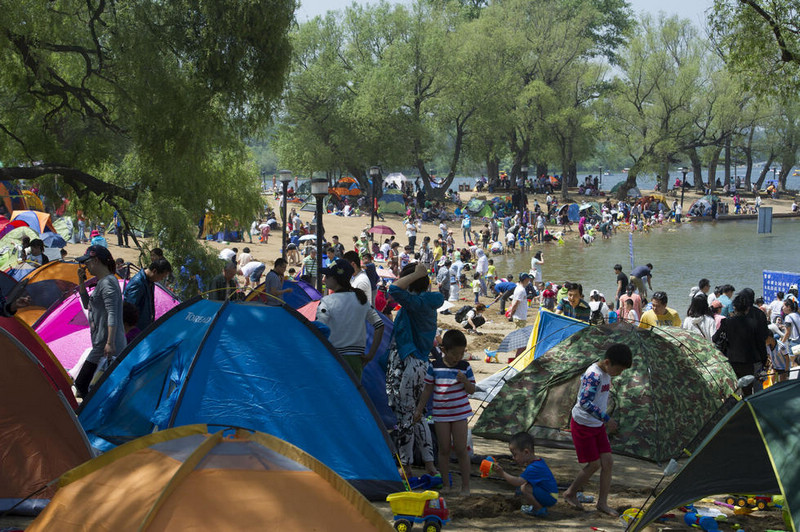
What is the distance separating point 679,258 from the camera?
110ft

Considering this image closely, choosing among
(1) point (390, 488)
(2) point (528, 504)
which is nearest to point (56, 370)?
(1) point (390, 488)

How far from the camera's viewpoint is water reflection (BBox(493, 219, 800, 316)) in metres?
27.6

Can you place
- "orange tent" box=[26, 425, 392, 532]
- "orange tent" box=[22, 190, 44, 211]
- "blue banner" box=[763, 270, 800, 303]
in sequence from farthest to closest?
1. "orange tent" box=[22, 190, 44, 211]
2. "blue banner" box=[763, 270, 800, 303]
3. "orange tent" box=[26, 425, 392, 532]

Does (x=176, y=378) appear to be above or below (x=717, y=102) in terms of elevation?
below

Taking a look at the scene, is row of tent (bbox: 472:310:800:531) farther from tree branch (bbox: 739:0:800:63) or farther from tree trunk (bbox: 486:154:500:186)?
tree trunk (bbox: 486:154:500:186)

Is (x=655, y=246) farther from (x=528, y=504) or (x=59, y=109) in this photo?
(x=528, y=504)

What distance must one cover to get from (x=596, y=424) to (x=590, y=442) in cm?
15

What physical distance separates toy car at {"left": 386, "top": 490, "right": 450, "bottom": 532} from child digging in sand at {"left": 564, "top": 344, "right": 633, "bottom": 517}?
1323mm

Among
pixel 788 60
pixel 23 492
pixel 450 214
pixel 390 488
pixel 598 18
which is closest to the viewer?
pixel 23 492

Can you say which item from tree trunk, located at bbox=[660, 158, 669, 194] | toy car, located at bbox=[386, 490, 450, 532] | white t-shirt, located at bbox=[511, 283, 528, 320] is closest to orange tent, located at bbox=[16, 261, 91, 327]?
toy car, located at bbox=[386, 490, 450, 532]

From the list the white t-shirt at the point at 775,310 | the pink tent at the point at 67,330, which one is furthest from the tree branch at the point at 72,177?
the white t-shirt at the point at 775,310

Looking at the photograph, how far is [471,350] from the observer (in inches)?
570

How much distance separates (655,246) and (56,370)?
34.0m

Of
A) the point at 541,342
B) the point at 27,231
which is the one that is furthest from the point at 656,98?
the point at 541,342
